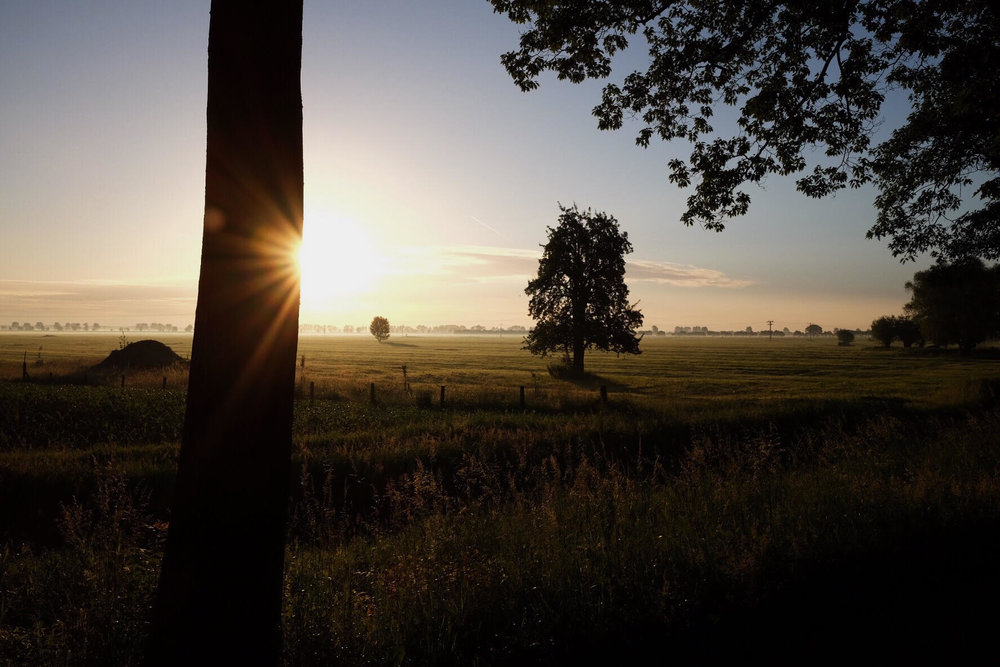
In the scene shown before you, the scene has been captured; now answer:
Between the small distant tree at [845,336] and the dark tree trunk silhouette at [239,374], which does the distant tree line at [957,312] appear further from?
the dark tree trunk silhouette at [239,374]

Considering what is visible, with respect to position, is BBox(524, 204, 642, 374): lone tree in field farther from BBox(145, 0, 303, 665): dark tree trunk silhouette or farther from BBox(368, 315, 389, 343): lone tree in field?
BBox(368, 315, 389, 343): lone tree in field

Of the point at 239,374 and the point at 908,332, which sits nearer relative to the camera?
the point at 239,374

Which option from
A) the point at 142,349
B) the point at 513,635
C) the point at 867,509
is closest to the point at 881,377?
the point at 867,509

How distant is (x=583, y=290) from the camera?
38.1 metres

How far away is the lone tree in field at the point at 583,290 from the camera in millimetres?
38062

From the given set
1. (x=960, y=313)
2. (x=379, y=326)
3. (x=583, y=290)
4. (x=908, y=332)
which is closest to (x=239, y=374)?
(x=583, y=290)

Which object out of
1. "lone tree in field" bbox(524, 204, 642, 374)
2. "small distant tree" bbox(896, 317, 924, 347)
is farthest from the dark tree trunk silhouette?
"small distant tree" bbox(896, 317, 924, 347)

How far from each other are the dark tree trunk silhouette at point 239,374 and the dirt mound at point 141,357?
39288 millimetres

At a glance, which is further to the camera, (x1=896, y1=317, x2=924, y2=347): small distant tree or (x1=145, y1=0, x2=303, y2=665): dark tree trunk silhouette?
(x1=896, y1=317, x2=924, y2=347): small distant tree

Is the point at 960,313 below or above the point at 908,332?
above

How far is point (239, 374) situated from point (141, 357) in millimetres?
41201

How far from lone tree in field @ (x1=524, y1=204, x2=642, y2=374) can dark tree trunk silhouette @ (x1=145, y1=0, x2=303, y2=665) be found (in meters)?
35.1

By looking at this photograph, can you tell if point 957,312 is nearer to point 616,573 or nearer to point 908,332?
point 908,332

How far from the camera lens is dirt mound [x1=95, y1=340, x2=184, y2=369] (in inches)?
1428
